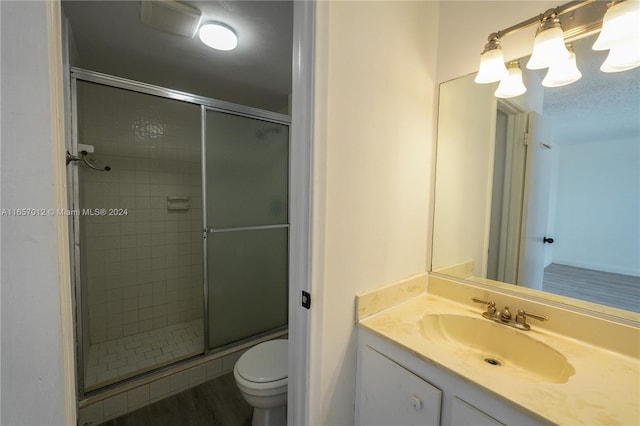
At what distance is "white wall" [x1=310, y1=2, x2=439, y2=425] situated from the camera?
0.93 m

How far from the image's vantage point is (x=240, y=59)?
1816 millimetres

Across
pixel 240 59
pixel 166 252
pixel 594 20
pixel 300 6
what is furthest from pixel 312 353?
pixel 166 252

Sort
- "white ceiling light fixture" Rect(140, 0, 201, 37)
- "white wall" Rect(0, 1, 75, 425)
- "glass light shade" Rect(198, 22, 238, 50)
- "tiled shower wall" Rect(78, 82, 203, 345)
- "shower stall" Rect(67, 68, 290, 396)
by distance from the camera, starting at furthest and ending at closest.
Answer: "tiled shower wall" Rect(78, 82, 203, 345) < "shower stall" Rect(67, 68, 290, 396) < "glass light shade" Rect(198, 22, 238, 50) < "white ceiling light fixture" Rect(140, 0, 201, 37) < "white wall" Rect(0, 1, 75, 425)

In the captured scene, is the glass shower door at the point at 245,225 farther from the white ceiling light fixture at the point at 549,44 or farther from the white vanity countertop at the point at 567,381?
the white ceiling light fixture at the point at 549,44

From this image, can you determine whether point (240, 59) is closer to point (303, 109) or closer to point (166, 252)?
point (303, 109)

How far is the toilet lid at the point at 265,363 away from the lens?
1338 mm

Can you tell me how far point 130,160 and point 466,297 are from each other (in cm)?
270

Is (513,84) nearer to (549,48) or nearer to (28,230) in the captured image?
(549,48)

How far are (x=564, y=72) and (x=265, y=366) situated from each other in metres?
1.91

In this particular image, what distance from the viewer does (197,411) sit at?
160 cm

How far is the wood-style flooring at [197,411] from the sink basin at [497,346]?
1256 millimetres

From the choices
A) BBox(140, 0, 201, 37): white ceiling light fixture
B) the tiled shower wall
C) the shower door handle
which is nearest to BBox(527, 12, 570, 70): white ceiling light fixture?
BBox(140, 0, 201, 37): white ceiling light fixture

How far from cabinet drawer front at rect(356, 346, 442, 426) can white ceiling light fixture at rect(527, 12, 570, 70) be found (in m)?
1.25

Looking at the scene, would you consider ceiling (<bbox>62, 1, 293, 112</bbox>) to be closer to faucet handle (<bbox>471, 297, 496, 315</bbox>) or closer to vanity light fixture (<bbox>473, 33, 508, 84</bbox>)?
vanity light fixture (<bbox>473, 33, 508, 84</bbox>)
